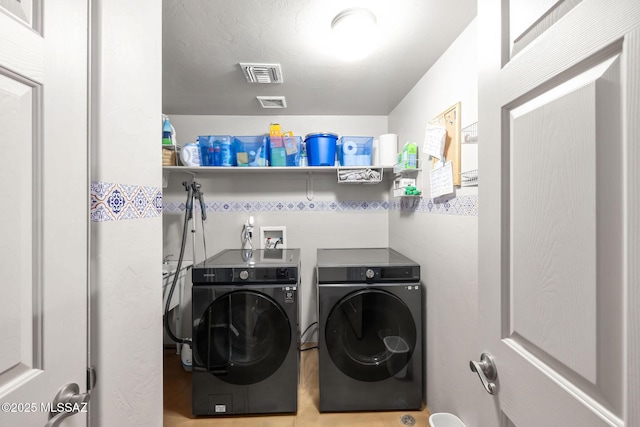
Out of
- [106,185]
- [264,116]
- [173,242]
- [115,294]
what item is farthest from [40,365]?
[264,116]

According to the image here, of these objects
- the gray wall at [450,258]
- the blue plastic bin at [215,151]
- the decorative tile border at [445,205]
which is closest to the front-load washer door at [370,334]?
the gray wall at [450,258]

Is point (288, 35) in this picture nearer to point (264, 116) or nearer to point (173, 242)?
point (264, 116)

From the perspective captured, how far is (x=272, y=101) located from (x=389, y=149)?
0.99 meters

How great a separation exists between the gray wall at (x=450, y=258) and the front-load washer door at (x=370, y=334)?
0.61ft

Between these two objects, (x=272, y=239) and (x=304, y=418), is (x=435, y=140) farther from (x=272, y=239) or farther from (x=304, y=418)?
(x=304, y=418)

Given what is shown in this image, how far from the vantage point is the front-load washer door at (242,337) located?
5.12ft

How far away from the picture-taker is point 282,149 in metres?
2.05

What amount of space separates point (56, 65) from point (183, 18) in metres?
0.86

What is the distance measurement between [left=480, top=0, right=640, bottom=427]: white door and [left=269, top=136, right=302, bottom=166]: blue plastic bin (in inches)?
58.8

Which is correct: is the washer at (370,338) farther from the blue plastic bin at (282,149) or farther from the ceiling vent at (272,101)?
the ceiling vent at (272,101)

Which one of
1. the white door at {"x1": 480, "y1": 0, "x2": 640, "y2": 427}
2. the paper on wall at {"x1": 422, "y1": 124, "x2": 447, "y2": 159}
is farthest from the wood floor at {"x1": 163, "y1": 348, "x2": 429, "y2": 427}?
the paper on wall at {"x1": 422, "y1": 124, "x2": 447, "y2": 159}

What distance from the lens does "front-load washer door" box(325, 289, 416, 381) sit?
160 cm

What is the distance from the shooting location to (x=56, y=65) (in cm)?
57

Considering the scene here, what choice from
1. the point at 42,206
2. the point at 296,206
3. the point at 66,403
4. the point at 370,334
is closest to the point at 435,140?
the point at 370,334
